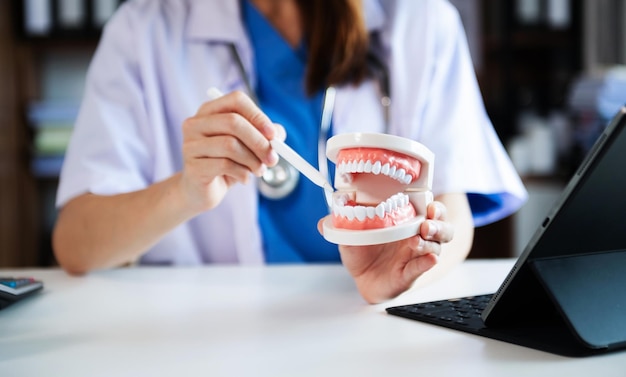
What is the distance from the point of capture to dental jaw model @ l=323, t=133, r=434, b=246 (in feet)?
2.16

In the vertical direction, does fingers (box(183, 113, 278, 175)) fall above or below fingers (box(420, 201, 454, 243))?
above

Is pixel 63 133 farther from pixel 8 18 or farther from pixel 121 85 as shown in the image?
pixel 121 85

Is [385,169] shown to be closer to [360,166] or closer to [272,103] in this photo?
[360,166]

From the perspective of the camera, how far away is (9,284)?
871 millimetres

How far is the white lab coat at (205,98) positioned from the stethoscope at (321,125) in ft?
0.04

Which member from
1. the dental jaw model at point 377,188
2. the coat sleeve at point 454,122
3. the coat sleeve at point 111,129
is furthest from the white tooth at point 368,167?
the coat sleeve at point 111,129

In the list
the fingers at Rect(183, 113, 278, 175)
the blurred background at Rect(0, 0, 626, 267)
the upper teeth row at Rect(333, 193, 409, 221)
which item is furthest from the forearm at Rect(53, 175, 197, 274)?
the blurred background at Rect(0, 0, 626, 267)

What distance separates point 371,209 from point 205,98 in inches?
26.2

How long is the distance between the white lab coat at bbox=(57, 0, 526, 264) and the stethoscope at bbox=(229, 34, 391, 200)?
0.04ft

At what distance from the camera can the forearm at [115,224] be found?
3.24ft

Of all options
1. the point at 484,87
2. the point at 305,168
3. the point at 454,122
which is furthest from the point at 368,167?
the point at 484,87

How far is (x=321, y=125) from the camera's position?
125 cm

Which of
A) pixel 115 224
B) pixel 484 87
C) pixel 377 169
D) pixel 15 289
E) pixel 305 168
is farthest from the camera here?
pixel 484 87

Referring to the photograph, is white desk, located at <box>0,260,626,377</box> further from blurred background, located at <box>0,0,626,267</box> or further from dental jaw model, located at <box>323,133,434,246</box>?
Result: blurred background, located at <box>0,0,626,267</box>
